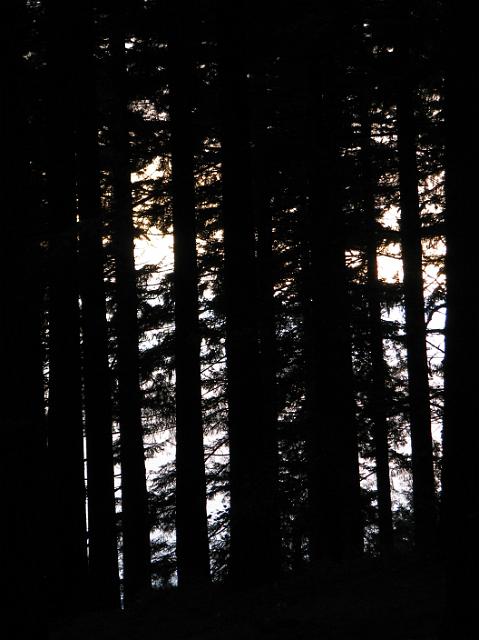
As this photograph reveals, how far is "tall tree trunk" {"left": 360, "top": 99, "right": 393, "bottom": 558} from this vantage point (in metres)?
15.2

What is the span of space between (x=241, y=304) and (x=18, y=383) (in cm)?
464

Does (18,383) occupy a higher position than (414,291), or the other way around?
(414,291)

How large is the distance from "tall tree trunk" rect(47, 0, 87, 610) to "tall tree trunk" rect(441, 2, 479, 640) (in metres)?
7.91

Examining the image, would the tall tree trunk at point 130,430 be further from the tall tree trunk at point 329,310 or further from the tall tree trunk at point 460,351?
the tall tree trunk at point 460,351

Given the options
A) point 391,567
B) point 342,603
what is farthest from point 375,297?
point 342,603

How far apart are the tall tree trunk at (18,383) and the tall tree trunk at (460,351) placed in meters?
4.33

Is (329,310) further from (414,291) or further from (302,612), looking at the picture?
(302,612)

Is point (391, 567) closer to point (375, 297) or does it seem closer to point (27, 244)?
point (375, 297)

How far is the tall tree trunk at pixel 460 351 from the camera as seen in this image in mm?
6277

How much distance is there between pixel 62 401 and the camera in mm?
12969

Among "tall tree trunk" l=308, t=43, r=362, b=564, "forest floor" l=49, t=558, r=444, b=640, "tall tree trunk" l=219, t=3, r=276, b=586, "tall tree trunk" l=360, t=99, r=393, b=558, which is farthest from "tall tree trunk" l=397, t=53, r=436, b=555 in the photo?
"tall tree trunk" l=219, t=3, r=276, b=586

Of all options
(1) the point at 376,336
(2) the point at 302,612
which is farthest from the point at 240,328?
(1) the point at 376,336

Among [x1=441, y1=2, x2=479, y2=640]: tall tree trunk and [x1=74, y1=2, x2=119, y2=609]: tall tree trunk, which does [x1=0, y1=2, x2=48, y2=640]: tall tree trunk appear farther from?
[x1=74, y1=2, x2=119, y2=609]: tall tree trunk

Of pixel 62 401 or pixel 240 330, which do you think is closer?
pixel 240 330
